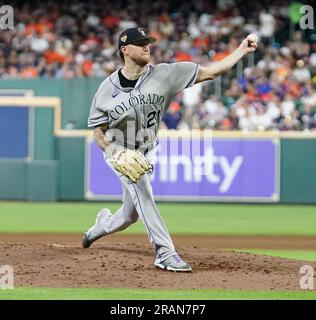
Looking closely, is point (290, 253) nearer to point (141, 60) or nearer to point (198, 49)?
point (141, 60)

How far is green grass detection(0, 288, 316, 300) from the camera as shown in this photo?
633 cm

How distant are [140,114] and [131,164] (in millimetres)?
452

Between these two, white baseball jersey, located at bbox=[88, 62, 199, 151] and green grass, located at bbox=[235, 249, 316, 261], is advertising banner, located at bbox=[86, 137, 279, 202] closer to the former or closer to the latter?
green grass, located at bbox=[235, 249, 316, 261]

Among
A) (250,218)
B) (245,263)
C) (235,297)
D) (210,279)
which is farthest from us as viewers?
(250,218)

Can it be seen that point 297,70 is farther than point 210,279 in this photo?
Yes

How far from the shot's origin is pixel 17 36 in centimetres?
2064

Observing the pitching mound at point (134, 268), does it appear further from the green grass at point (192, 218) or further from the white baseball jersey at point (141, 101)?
the green grass at point (192, 218)

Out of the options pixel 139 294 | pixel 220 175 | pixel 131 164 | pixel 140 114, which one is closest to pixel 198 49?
pixel 220 175

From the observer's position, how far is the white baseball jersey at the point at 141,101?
7535mm

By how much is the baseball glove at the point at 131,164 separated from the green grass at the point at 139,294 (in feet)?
3.67

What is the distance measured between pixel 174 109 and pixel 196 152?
6.04 feet

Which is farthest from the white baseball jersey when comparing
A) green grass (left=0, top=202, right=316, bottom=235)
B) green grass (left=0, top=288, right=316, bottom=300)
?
green grass (left=0, top=202, right=316, bottom=235)
